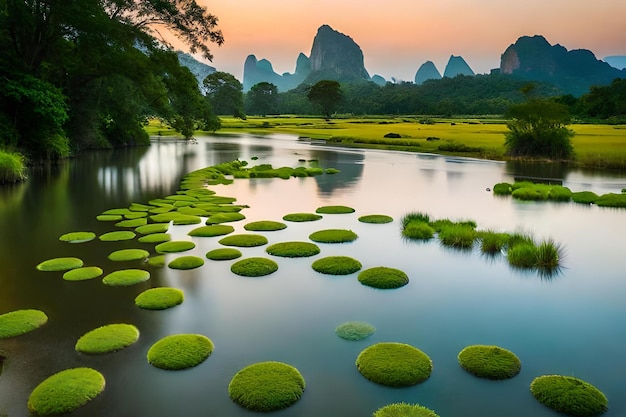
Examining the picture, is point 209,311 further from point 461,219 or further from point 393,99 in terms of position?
point 393,99

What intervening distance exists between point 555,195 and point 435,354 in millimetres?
14448

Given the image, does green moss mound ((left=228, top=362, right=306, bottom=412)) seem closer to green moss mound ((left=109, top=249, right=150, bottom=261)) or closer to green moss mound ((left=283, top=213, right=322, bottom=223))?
green moss mound ((left=109, top=249, right=150, bottom=261))

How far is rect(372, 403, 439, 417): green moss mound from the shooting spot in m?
4.40

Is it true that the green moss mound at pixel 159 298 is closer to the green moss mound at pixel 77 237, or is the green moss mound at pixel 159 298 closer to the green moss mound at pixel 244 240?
the green moss mound at pixel 244 240

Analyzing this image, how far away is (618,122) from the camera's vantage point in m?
53.2

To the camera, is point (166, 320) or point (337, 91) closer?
point (166, 320)

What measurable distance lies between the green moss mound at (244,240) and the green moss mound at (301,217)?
2442 millimetres

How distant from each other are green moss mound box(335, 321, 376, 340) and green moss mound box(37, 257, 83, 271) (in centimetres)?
561

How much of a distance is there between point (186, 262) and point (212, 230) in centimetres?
290

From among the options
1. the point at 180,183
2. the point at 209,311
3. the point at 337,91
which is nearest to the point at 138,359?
the point at 209,311

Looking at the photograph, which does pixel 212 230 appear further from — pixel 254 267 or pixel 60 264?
pixel 60 264

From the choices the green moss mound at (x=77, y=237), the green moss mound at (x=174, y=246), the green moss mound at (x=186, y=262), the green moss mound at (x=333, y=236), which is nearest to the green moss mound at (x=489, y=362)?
the green moss mound at (x=186, y=262)

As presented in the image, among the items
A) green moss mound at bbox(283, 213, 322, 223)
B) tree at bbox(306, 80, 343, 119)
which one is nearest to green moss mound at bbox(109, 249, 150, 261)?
green moss mound at bbox(283, 213, 322, 223)

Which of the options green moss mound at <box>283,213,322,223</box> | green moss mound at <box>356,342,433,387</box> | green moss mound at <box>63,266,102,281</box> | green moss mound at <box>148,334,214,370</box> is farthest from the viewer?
green moss mound at <box>283,213,322,223</box>
